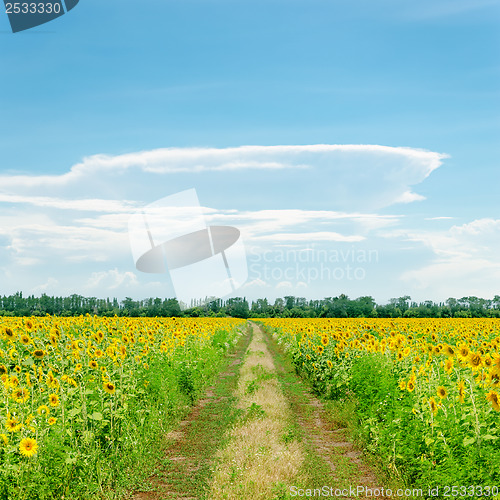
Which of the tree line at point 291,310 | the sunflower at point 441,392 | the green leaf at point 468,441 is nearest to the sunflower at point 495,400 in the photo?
the green leaf at point 468,441

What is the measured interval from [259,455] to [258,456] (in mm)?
30

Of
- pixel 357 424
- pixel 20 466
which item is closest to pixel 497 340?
pixel 357 424

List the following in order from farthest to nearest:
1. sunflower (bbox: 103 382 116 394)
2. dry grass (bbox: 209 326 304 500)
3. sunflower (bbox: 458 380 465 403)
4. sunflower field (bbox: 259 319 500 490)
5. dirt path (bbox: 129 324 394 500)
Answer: sunflower (bbox: 103 382 116 394) < dirt path (bbox: 129 324 394 500) < dry grass (bbox: 209 326 304 500) < sunflower (bbox: 458 380 465 403) < sunflower field (bbox: 259 319 500 490)

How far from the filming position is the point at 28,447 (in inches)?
238

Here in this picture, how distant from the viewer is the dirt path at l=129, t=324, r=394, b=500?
25.4 feet

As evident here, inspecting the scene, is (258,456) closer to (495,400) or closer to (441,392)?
(441,392)

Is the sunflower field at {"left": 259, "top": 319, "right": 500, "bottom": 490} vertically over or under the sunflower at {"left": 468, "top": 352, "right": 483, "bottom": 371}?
under

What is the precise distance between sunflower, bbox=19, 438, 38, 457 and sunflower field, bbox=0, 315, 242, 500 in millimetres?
11

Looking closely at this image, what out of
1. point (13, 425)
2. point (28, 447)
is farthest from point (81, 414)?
point (28, 447)

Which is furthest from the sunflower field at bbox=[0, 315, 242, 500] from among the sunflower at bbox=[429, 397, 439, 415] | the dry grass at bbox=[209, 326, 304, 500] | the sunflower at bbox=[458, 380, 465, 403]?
the sunflower at bbox=[458, 380, 465, 403]

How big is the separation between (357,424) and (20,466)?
24.1 feet

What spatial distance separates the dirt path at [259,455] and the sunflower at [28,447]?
2.33m

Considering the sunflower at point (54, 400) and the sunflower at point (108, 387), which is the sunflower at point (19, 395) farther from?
the sunflower at point (108, 387)

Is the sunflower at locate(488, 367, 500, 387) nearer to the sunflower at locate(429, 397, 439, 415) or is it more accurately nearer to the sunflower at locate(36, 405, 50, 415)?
the sunflower at locate(429, 397, 439, 415)
